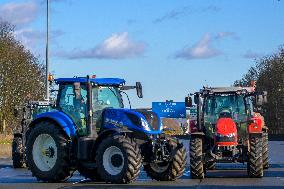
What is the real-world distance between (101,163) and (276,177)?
199 inches

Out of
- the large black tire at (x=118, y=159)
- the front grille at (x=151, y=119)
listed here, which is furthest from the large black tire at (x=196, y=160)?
the large black tire at (x=118, y=159)

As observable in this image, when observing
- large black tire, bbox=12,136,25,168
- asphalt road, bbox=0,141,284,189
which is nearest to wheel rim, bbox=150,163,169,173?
asphalt road, bbox=0,141,284,189

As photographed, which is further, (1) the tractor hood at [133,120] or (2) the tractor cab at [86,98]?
(2) the tractor cab at [86,98]

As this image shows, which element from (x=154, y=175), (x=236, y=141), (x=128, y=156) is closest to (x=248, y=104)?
(x=236, y=141)

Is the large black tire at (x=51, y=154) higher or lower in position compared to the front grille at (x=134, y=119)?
lower

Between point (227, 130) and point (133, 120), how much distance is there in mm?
2989

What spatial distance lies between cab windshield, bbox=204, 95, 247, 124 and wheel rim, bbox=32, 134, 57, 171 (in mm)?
5066

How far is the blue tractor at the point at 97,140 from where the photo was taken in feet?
60.8

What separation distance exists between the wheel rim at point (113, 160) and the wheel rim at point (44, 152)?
5.34ft

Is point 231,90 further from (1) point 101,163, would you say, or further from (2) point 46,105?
(2) point 46,105

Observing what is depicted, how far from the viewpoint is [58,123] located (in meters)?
19.4

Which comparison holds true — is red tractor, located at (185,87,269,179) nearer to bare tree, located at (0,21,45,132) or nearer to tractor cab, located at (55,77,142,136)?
tractor cab, located at (55,77,142,136)

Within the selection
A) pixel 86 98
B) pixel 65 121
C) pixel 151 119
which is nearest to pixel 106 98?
pixel 86 98

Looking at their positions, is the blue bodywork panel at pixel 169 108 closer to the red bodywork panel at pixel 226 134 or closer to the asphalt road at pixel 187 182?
the asphalt road at pixel 187 182
